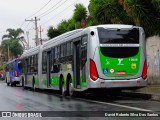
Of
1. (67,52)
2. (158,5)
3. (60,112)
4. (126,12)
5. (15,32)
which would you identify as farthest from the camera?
(15,32)

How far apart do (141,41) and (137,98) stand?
2.63 metres

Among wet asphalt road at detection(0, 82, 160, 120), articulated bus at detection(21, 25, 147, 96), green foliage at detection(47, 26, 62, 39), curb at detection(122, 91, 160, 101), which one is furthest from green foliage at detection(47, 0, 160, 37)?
green foliage at detection(47, 26, 62, 39)

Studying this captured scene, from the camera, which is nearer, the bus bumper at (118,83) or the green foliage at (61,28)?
the bus bumper at (118,83)

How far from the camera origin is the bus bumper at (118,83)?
16.8m

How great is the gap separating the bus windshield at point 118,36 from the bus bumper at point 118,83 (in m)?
1.60

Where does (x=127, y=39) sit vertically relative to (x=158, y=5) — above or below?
below

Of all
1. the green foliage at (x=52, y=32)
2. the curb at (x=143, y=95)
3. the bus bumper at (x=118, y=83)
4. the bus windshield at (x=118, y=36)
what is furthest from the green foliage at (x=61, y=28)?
the bus bumper at (x=118, y=83)

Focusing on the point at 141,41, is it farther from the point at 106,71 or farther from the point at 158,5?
the point at 158,5

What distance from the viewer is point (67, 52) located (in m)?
20.6

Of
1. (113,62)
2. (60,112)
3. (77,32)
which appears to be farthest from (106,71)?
(60,112)

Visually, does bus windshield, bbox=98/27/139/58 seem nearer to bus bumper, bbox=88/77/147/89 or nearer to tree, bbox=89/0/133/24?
bus bumper, bbox=88/77/147/89

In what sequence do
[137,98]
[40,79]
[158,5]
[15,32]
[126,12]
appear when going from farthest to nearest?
[15,32]
[40,79]
[126,12]
[158,5]
[137,98]

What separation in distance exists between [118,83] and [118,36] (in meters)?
1.96

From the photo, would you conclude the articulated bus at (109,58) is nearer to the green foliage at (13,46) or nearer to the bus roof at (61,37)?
the bus roof at (61,37)
